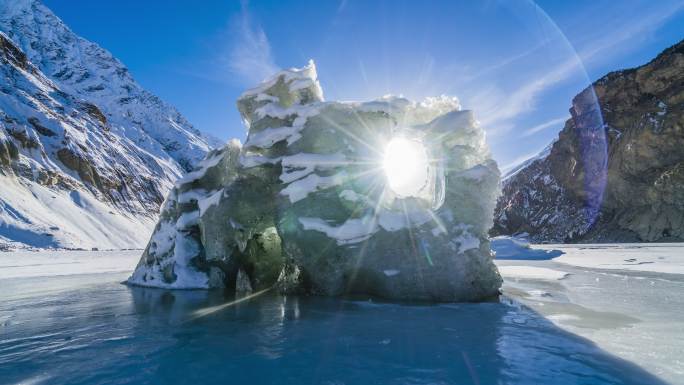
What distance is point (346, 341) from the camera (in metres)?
8.53

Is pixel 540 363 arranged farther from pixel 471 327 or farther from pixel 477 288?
pixel 477 288

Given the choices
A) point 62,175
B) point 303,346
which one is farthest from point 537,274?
point 62,175

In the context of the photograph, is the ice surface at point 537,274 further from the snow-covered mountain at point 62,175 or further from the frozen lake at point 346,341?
the snow-covered mountain at point 62,175

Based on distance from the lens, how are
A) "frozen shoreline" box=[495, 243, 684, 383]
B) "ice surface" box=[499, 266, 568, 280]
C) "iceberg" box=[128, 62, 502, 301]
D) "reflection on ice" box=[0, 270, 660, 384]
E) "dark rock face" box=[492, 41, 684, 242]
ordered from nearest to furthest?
"reflection on ice" box=[0, 270, 660, 384] < "frozen shoreline" box=[495, 243, 684, 383] < "iceberg" box=[128, 62, 502, 301] < "ice surface" box=[499, 266, 568, 280] < "dark rock face" box=[492, 41, 684, 242]

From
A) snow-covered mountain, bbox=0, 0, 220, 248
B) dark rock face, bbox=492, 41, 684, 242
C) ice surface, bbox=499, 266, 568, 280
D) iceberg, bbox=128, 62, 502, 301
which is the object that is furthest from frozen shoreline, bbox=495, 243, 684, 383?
snow-covered mountain, bbox=0, 0, 220, 248

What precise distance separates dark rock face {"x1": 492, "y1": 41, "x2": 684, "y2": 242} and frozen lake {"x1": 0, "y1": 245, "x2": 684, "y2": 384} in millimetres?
66325

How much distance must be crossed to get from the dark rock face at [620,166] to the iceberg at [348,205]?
6613 centimetres

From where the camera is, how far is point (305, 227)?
14602 mm

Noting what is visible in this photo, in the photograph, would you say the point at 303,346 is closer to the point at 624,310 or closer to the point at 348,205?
the point at 348,205

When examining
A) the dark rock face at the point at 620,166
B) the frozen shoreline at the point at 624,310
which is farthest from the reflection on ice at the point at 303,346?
the dark rock face at the point at 620,166

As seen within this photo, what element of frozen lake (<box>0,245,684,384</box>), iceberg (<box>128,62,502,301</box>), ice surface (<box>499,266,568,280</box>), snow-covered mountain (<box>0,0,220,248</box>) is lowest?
ice surface (<box>499,266,568,280</box>)

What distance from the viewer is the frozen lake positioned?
6.46 meters

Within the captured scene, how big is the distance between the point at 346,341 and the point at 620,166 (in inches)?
3337

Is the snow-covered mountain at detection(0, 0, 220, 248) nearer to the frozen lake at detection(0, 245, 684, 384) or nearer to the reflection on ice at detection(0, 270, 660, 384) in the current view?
the frozen lake at detection(0, 245, 684, 384)
